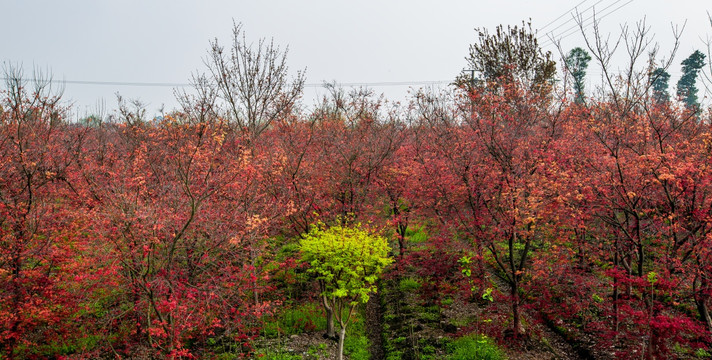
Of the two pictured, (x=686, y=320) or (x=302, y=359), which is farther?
(x=302, y=359)

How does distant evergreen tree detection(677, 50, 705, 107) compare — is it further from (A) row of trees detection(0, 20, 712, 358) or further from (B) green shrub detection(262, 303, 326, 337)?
(B) green shrub detection(262, 303, 326, 337)

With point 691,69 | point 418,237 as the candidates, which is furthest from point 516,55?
point 691,69

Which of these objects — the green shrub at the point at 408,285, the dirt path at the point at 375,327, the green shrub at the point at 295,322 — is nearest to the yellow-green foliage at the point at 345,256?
the dirt path at the point at 375,327

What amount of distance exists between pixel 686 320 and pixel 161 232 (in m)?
11.5

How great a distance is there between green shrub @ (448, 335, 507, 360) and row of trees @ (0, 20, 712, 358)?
1.13 m

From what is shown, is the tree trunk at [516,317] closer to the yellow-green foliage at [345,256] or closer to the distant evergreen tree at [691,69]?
the yellow-green foliage at [345,256]

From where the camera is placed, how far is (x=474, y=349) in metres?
11.5

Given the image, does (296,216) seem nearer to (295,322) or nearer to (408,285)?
(295,322)

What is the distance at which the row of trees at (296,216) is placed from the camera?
29.5 feet

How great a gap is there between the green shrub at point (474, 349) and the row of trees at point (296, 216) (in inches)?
44.4

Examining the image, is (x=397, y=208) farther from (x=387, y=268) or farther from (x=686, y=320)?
(x=686, y=320)

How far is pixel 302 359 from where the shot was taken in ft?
39.1

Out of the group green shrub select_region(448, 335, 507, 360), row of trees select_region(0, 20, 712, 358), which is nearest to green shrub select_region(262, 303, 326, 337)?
row of trees select_region(0, 20, 712, 358)

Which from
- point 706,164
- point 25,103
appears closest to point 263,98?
point 25,103
